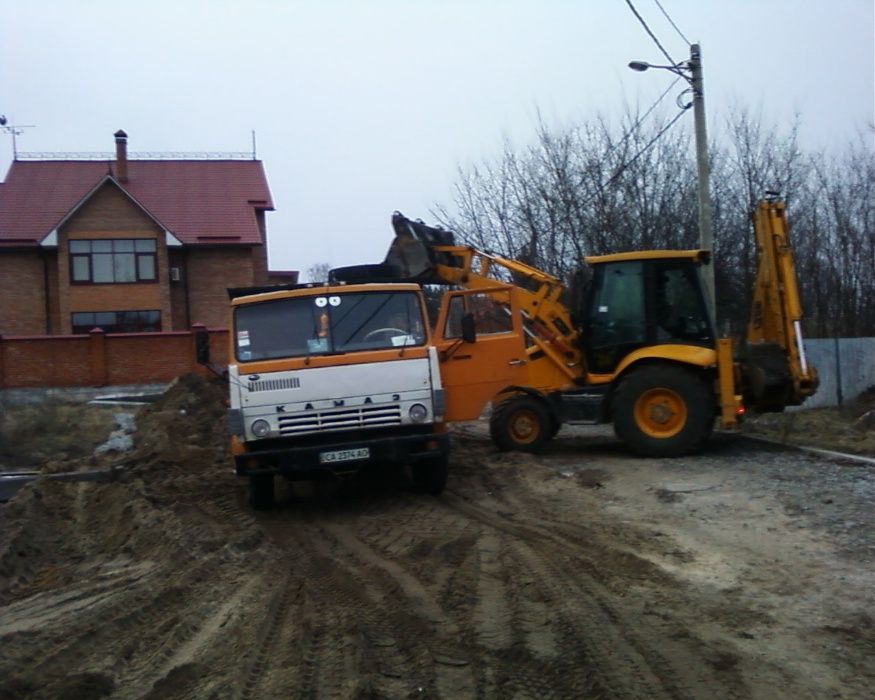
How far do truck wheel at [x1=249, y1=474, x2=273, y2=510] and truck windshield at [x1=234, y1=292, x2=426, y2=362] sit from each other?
1368mm

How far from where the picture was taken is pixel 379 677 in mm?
5480

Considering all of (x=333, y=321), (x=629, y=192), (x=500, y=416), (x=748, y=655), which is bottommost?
(x=748, y=655)

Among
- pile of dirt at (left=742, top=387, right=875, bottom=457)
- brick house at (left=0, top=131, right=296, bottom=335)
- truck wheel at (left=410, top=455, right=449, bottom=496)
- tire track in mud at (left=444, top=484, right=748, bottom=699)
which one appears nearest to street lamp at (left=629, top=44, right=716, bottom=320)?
pile of dirt at (left=742, top=387, right=875, bottom=457)

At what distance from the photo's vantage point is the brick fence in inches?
1068

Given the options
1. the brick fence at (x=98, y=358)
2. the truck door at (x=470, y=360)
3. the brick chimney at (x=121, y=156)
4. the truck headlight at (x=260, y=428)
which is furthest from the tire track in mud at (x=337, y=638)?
the brick chimney at (x=121, y=156)

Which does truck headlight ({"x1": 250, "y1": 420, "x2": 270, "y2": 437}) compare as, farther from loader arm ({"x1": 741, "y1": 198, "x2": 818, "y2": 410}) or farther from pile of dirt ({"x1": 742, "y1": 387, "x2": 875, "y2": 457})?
pile of dirt ({"x1": 742, "y1": 387, "x2": 875, "y2": 457})

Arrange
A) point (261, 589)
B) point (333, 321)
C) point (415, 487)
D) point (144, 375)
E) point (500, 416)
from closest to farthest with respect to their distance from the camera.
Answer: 1. point (261, 589)
2. point (333, 321)
3. point (415, 487)
4. point (500, 416)
5. point (144, 375)

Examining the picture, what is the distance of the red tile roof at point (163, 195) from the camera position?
3856cm

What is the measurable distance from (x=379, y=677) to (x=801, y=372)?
9.37m

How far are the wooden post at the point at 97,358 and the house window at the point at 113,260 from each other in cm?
1063

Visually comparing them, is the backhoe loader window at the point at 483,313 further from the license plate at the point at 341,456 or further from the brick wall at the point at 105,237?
the brick wall at the point at 105,237

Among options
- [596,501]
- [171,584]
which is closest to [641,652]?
[171,584]

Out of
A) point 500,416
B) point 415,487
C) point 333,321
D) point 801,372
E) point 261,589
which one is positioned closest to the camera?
point 261,589

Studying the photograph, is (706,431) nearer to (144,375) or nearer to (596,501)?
(596,501)
